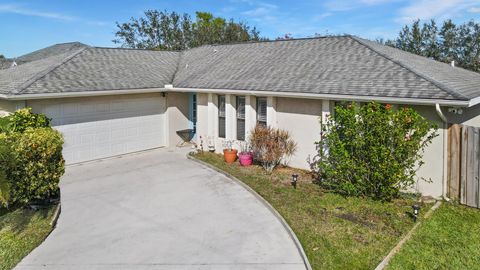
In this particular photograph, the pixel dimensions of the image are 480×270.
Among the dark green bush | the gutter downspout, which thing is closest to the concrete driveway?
the dark green bush

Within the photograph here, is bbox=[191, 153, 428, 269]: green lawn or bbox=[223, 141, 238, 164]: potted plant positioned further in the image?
bbox=[223, 141, 238, 164]: potted plant

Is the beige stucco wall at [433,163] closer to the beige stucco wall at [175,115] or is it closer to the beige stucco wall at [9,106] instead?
the beige stucco wall at [175,115]

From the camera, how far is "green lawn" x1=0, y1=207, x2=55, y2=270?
703 centimetres

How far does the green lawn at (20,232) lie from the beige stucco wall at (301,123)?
8.13 m

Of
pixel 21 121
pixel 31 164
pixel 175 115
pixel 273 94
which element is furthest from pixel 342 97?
pixel 21 121

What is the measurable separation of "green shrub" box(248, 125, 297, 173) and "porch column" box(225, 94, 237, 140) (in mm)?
1825

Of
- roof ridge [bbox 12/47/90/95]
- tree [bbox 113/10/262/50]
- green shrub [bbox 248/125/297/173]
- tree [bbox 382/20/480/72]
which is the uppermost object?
→ tree [bbox 113/10/262/50]

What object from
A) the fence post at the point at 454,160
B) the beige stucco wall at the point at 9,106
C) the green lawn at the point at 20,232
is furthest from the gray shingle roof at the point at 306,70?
the green lawn at the point at 20,232

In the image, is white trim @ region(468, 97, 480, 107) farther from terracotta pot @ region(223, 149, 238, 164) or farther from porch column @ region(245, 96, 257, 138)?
terracotta pot @ region(223, 149, 238, 164)

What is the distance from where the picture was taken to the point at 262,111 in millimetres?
14695

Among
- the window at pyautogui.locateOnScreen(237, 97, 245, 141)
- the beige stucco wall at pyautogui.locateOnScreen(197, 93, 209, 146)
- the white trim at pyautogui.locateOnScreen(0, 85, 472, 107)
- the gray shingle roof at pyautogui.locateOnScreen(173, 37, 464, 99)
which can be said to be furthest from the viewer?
the beige stucco wall at pyautogui.locateOnScreen(197, 93, 209, 146)

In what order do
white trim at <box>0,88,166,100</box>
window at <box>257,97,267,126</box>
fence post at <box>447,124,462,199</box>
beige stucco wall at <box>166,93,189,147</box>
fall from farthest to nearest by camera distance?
beige stucco wall at <box>166,93,189,147</box> → window at <box>257,97,267,126</box> → white trim at <box>0,88,166,100</box> → fence post at <box>447,124,462,199</box>

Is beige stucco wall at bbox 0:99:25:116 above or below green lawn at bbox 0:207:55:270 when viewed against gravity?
above

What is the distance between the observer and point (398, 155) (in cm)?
930
